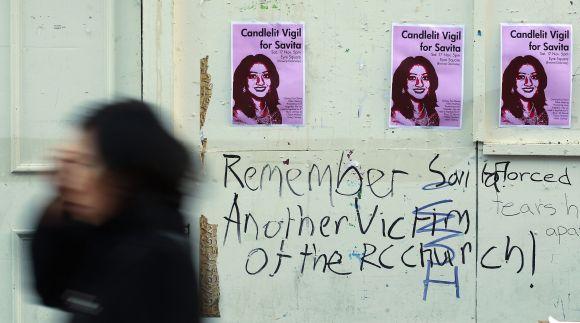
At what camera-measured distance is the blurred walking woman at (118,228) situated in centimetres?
219

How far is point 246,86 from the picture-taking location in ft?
17.7

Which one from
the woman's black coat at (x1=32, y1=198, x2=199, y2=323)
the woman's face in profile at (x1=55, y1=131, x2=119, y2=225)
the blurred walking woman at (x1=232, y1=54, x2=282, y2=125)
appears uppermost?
the blurred walking woman at (x1=232, y1=54, x2=282, y2=125)

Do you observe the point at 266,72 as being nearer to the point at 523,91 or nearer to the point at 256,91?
the point at 256,91

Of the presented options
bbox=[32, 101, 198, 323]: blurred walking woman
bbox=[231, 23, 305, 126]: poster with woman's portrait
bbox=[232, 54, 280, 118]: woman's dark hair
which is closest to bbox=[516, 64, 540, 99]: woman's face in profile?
bbox=[231, 23, 305, 126]: poster with woman's portrait

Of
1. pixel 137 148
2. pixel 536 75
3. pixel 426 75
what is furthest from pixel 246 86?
pixel 137 148

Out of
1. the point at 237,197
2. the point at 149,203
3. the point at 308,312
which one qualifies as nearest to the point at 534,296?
the point at 308,312

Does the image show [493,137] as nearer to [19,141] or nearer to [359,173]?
[359,173]

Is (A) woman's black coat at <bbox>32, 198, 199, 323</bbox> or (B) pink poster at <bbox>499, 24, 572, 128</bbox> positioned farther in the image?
(B) pink poster at <bbox>499, 24, 572, 128</bbox>

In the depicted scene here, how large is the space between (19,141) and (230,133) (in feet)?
3.80

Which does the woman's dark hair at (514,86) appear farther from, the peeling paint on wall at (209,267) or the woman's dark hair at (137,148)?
the woman's dark hair at (137,148)

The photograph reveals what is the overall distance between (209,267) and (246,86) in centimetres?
104

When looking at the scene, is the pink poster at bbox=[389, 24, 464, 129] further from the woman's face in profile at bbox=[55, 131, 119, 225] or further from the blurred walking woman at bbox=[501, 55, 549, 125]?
the woman's face in profile at bbox=[55, 131, 119, 225]

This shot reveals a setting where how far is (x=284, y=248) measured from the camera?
544cm

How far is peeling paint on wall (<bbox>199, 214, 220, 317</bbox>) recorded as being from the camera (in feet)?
17.8
